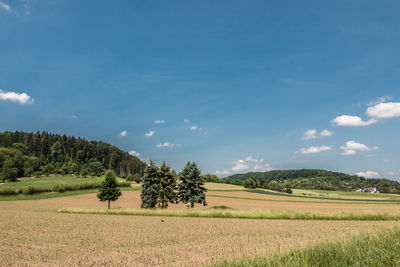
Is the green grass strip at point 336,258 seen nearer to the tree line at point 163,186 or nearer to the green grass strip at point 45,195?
the tree line at point 163,186

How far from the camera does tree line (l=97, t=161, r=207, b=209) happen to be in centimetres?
5728

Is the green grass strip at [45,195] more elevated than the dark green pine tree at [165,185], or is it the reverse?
the dark green pine tree at [165,185]

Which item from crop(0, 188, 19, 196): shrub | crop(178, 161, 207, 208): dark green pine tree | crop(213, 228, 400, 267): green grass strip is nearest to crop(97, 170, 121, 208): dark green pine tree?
crop(178, 161, 207, 208): dark green pine tree

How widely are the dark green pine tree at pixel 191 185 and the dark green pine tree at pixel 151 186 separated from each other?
608 centimetres

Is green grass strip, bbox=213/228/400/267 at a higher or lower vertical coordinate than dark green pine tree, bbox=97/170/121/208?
higher

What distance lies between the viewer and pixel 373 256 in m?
6.86

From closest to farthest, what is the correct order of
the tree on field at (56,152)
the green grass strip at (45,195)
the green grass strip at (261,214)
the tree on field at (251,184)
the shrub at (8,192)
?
the green grass strip at (261,214) < the green grass strip at (45,195) < the shrub at (8,192) < the tree on field at (251,184) < the tree on field at (56,152)

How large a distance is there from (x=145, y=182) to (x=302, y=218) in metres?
36.7

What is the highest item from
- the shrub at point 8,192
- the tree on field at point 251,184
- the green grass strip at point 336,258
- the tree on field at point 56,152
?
the tree on field at point 56,152

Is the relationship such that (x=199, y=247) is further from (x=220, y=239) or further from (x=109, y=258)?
(x=109, y=258)

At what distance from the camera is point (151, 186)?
→ 5728 centimetres

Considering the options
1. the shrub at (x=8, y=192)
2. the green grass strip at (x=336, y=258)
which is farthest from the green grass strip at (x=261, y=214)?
the shrub at (x=8, y=192)

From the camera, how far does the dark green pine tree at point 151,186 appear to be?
5691 centimetres

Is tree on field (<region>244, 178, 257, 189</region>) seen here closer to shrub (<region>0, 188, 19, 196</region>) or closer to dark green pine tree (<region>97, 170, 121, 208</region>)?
dark green pine tree (<region>97, 170, 121, 208</region>)
